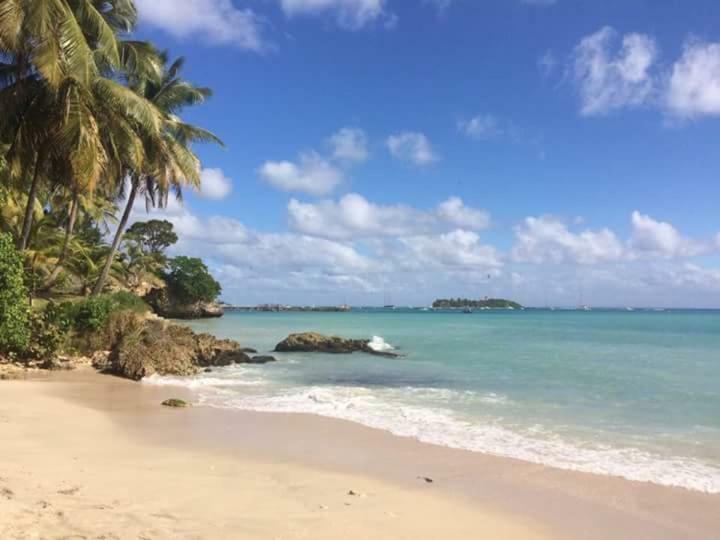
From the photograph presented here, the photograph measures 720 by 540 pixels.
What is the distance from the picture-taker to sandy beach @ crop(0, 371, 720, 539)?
194 inches

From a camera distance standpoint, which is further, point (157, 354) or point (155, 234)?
point (155, 234)

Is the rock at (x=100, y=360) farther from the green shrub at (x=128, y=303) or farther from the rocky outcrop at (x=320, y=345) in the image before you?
the rocky outcrop at (x=320, y=345)

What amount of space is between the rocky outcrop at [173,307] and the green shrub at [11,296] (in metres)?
45.7

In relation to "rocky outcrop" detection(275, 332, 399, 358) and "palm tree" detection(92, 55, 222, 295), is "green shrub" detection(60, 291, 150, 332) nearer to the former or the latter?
"palm tree" detection(92, 55, 222, 295)

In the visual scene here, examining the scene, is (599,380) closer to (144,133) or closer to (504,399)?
(504,399)

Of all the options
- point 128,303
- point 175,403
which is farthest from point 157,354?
point 175,403

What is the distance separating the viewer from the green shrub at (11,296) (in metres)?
12.9

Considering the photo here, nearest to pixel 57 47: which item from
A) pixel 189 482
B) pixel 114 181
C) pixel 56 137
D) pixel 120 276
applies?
pixel 56 137

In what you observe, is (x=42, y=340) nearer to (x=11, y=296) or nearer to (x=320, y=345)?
(x=11, y=296)

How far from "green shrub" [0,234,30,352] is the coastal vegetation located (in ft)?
0.08

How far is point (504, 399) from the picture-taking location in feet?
46.0

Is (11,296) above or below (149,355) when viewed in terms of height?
above

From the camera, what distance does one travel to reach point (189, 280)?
62.4 m

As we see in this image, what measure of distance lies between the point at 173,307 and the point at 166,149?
147ft
